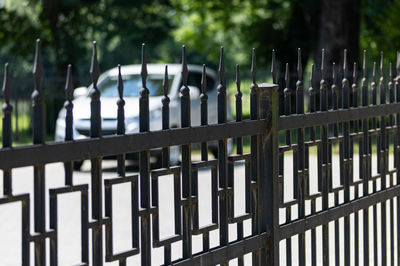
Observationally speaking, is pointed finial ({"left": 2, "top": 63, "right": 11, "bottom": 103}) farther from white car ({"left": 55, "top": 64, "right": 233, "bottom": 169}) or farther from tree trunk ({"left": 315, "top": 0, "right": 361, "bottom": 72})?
tree trunk ({"left": 315, "top": 0, "right": 361, "bottom": 72})

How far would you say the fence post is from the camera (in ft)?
12.6

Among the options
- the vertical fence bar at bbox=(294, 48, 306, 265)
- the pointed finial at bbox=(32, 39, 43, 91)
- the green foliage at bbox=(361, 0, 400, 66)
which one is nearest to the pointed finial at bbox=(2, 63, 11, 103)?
the pointed finial at bbox=(32, 39, 43, 91)

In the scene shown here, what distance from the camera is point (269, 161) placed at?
3.85 m

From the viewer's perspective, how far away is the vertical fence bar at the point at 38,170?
2.61 metres

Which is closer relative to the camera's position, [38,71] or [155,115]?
A: [38,71]

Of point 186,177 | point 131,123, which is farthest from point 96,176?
point 131,123

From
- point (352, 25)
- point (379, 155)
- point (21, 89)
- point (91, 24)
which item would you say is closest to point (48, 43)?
point (91, 24)

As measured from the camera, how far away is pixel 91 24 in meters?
32.7

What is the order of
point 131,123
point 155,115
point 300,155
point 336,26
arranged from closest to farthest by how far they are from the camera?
point 300,155, point 155,115, point 131,123, point 336,26

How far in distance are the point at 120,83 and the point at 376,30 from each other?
116 feet

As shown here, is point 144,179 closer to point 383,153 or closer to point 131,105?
point 383,153

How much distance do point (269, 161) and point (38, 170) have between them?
147cm

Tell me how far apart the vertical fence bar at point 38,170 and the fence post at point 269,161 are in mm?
1388

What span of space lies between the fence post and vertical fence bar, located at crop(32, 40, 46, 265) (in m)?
1.39
